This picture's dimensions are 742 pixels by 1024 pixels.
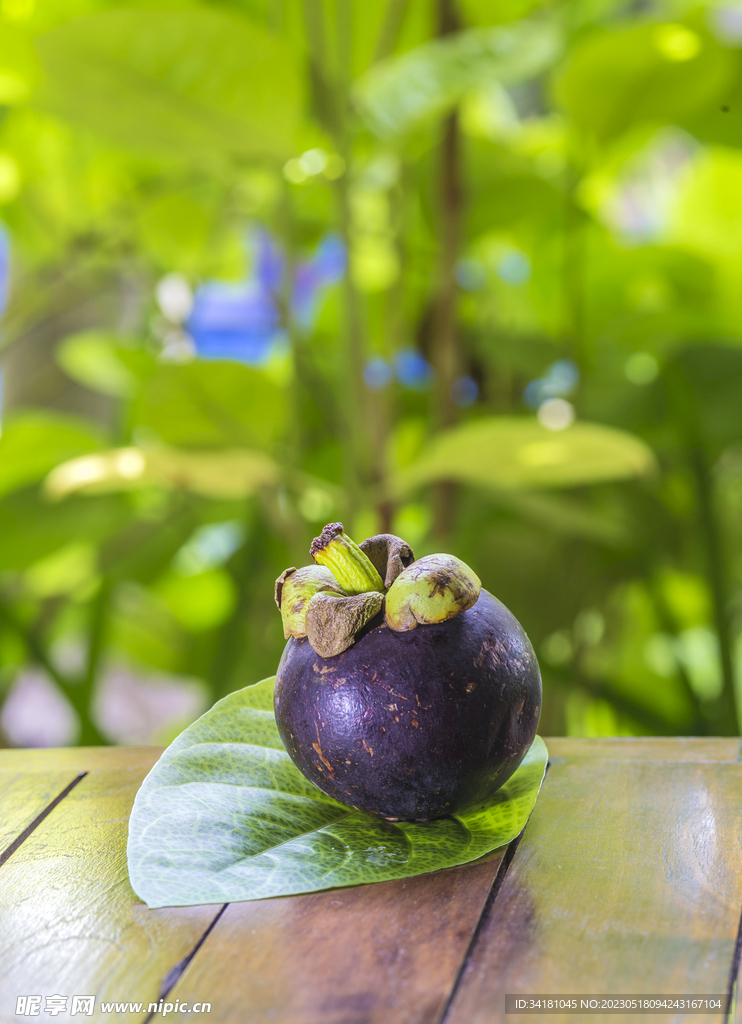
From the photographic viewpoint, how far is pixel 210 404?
0.86 metres

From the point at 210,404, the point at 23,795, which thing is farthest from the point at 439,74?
the point at 23,795

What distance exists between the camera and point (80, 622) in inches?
54.2

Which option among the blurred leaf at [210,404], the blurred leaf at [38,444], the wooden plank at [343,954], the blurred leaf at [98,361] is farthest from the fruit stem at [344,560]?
the blurred leaf at [98,361]

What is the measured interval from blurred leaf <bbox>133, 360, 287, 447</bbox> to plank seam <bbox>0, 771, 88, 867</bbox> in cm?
43

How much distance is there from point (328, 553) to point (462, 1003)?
0.51 ft

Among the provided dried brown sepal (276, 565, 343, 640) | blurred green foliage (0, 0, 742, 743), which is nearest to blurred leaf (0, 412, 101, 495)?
blurred green foliage (0, 0, 742, 743)

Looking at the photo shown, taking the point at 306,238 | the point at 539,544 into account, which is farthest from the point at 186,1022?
the point at 306,238

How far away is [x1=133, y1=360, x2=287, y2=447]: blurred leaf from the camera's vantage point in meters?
0.83

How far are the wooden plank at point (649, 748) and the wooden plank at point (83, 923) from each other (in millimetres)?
218

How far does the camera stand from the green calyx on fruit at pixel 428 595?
32cm

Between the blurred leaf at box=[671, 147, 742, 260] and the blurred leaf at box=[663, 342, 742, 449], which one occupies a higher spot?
the blurred leaf at box=[671, 147, 742, 260]

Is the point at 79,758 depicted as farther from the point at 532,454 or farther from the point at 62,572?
the point at 62,572

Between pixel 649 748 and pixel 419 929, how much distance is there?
0.21 m

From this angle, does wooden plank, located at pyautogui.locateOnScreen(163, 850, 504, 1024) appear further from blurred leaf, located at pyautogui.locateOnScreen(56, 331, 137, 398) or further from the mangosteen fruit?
blurred leaf, located at pyautogui.locateOnScreen(56, 331, 137, 398)
